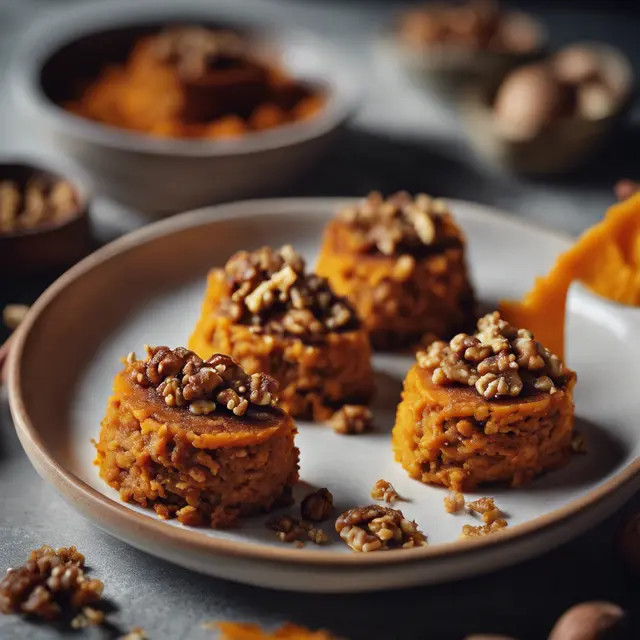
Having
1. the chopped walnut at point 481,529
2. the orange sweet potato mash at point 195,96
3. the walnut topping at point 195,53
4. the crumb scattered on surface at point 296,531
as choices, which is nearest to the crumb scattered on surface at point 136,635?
the crumb scattered on surface at point 296,531

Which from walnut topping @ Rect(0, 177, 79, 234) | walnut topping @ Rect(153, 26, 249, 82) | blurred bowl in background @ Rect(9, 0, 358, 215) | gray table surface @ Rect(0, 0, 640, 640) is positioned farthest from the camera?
walnut topping @ Rect(153, 26, 249, 82)

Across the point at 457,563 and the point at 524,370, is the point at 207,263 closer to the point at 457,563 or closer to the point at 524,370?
the point at 524,370

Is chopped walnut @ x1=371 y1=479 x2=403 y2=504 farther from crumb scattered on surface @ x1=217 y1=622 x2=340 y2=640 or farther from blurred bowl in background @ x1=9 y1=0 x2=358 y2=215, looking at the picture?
blurred bowl in background @ x1=9 y1=0 x2=358 y2=215

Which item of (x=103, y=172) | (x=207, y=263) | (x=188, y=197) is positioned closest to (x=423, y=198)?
(x=207, y=263)

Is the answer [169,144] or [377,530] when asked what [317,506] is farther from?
[169,144]

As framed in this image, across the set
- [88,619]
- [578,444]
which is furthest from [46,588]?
[578,444]

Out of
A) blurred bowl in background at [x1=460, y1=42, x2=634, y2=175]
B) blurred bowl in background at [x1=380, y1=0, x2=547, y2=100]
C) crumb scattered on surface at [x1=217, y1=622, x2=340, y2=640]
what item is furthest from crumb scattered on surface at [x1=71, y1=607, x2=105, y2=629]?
blurred bowl in background at [x1=380, y1=0, x2=547, y2=100]
